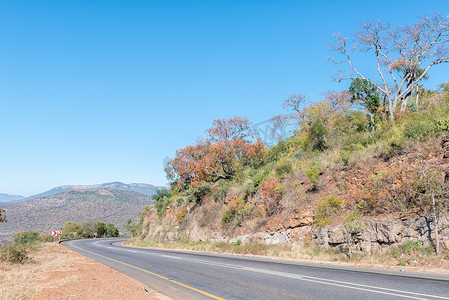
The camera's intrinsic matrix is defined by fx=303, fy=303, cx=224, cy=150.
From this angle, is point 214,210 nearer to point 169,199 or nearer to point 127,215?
point 169,199

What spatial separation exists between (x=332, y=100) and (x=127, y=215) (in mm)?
114478

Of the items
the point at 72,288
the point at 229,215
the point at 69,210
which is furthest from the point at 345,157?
the point at 69,210

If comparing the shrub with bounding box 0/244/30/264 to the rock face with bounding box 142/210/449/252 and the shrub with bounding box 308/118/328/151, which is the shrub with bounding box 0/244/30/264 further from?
the shrub with bounding box 308/118/328/151

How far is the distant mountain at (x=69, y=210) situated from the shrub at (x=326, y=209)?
8440 cm

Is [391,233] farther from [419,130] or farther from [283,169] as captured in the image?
[283,169]

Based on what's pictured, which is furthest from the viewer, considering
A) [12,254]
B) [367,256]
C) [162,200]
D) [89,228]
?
[89,228]

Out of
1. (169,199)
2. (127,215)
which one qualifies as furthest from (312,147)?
(127,215)

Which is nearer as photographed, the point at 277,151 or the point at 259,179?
the point at 259,179

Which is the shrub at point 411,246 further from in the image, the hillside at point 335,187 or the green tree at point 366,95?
the green tree at point 366,95

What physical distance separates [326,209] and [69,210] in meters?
132

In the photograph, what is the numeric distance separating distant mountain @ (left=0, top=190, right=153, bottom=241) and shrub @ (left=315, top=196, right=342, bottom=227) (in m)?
84.4

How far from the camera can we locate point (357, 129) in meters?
27.0

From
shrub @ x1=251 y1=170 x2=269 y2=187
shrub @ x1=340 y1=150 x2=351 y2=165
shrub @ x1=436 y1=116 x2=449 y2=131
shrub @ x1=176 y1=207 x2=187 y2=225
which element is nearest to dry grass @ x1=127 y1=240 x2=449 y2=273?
shrub @ x1=340 y1=150 x2=351 y2=165

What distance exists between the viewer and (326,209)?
17.8 meters
